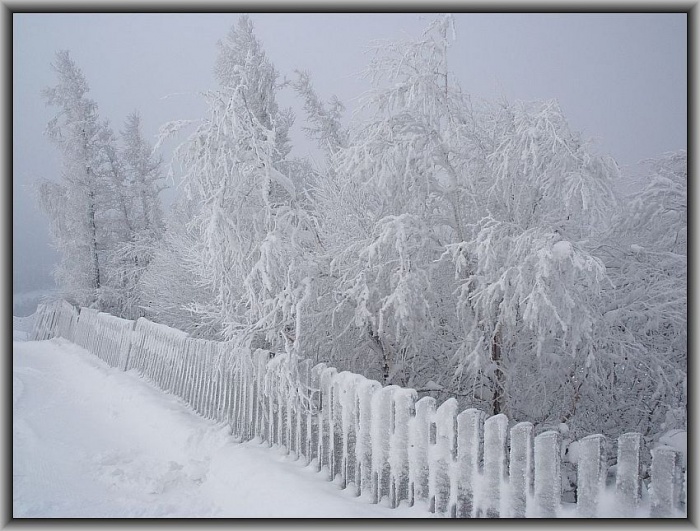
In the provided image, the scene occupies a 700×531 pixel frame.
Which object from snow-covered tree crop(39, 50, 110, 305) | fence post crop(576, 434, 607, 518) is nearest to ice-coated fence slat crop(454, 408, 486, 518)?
fence post crop(576, 434, 607, 518)

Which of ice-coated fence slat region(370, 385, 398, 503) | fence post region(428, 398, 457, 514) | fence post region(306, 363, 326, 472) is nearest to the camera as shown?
fence post region(428, 398, 457, 514)

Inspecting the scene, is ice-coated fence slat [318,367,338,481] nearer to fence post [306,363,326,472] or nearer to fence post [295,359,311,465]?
fence post [306,363,326,472]

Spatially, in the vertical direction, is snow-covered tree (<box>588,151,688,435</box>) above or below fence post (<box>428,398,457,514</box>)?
above

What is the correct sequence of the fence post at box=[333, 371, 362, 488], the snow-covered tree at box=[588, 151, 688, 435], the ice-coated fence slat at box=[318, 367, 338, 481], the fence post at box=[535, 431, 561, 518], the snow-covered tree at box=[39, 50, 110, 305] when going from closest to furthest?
the fence post at box=[535, 431, 561, 518] < the fence post at box=[333, 371, 362, 488] < the ice-coated fence slat at box=[318, 367, 338, 481] < the snow-covered tree at box=[588, 151, 688, 435] < the snow-covered tree at box=[39, 50, 110, 305]

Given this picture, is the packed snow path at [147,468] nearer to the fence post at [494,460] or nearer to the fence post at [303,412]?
the fence post at [303,412]

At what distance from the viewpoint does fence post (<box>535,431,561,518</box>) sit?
2.67m

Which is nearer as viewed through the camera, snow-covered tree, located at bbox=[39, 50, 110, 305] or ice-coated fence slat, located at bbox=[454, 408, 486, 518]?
ice-coated fence slat, located at bbox=[454, 408, 486, 518]

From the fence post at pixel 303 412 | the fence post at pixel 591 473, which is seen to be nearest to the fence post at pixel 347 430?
the fence post at pixel 303 412

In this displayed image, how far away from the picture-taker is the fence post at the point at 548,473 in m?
2.67

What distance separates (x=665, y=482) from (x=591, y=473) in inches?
13.8

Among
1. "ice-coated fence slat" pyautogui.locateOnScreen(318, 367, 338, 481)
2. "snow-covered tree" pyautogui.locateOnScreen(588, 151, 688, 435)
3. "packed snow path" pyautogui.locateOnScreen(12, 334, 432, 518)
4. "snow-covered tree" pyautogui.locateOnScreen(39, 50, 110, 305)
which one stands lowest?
"packed snow path" pyautogui.locateOnScreen(12, 334, 432, 518)

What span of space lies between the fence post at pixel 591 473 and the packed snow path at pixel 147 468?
3.51ft

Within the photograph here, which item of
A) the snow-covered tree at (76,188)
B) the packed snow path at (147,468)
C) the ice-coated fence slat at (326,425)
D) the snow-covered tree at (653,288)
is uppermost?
the snow-covered tree at (76,188)

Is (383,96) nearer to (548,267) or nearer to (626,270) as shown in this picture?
(548,267)
